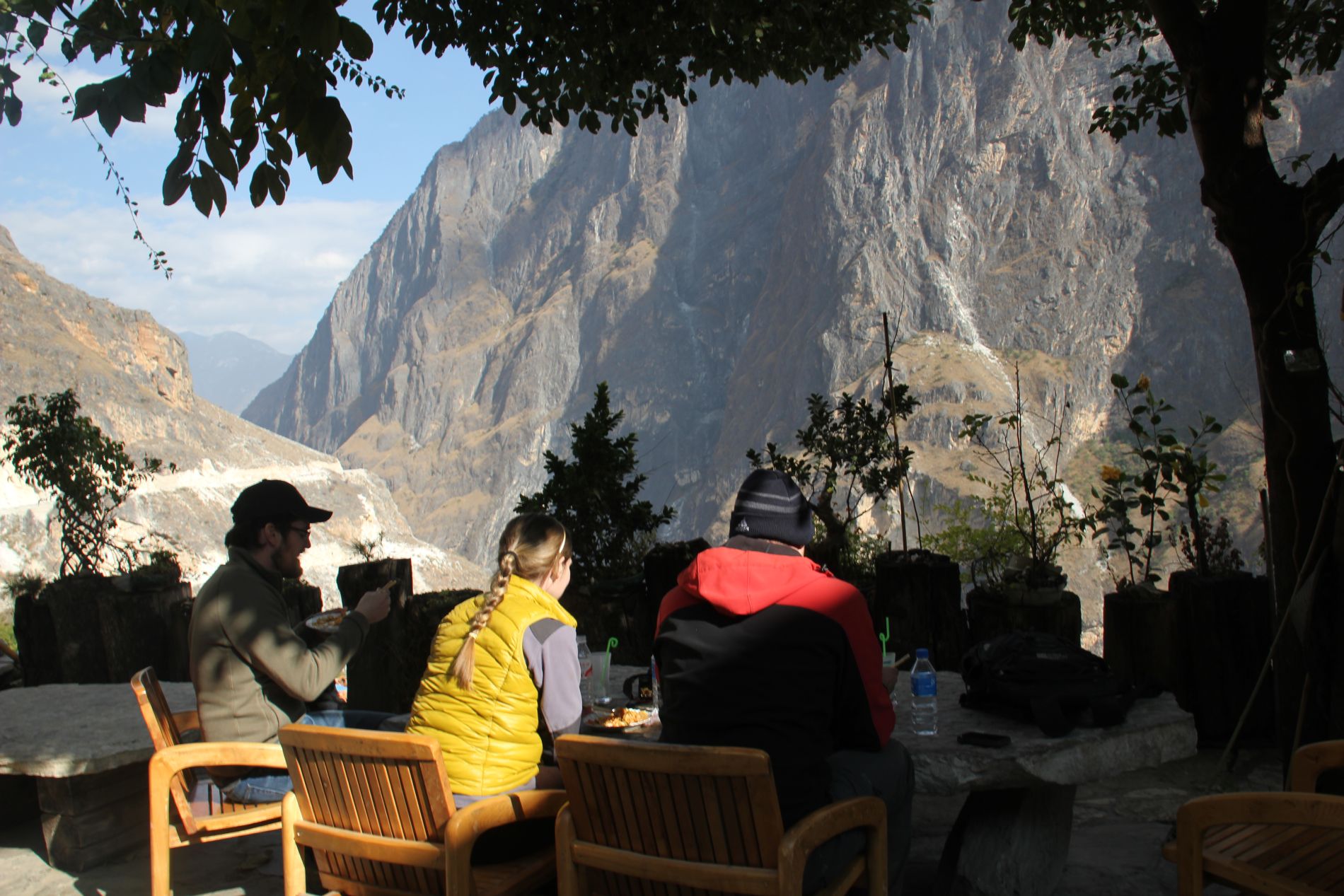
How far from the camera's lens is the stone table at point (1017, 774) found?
9.39ft

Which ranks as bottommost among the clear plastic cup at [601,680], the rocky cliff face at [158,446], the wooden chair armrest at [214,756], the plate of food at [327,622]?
the wooden chair armrest at [214,756]

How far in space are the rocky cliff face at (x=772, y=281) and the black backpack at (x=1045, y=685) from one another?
140 feet

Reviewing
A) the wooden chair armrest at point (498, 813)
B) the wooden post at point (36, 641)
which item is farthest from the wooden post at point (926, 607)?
the wooden post at point (36, 641)

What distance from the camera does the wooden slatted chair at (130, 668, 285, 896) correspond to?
3.16 metres

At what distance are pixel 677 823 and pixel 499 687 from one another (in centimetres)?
71

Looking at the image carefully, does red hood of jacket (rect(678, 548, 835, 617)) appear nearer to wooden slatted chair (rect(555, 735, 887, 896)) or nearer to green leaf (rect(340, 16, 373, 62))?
wooden slatted chair (rect(555, 735, 887, 896))

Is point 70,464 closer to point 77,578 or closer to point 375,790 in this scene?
point 77,578

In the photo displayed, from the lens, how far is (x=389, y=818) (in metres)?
2.58

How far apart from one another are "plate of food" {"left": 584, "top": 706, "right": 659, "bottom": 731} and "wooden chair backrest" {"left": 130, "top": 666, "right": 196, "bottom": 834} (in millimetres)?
1216

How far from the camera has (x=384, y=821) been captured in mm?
2590

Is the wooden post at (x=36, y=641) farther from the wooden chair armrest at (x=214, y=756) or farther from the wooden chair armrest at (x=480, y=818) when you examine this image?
the wooden chair armrest at (x=480, y=818)

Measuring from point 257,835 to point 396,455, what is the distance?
6063 inches

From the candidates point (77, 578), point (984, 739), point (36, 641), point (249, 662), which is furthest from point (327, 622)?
point (77, 578)

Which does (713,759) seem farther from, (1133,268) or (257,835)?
(1133,268)
